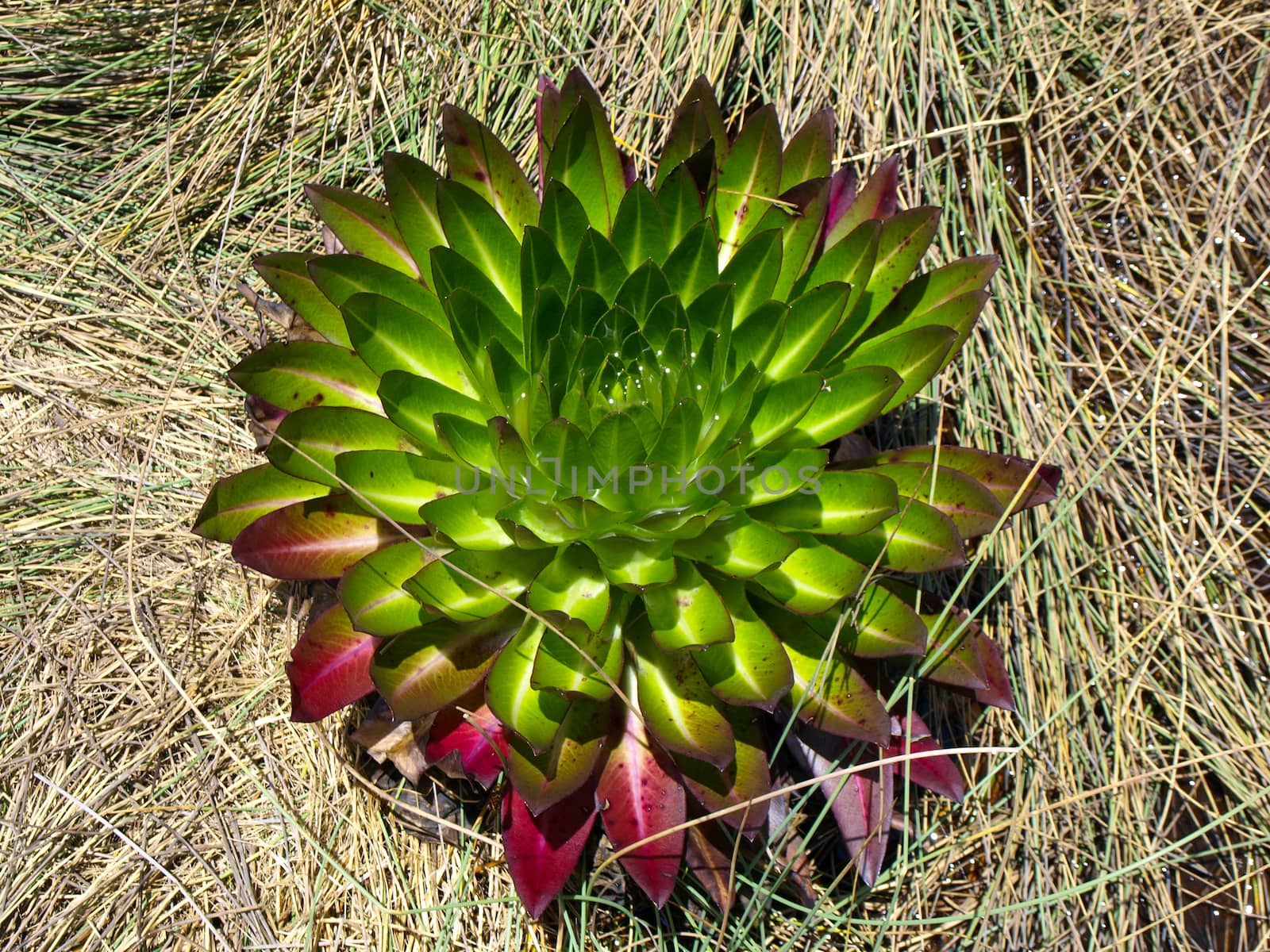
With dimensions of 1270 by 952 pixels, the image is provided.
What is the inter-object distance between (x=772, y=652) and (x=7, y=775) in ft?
5.17

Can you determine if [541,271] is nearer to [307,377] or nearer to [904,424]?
[307,377]

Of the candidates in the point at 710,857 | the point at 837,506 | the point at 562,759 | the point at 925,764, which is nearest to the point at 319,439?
the point at 562,759

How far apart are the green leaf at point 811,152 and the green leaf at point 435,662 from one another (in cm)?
101

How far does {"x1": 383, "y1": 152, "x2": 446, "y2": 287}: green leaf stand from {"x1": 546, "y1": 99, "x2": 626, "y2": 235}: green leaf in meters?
0.22

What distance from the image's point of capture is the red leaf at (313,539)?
5.23 feet

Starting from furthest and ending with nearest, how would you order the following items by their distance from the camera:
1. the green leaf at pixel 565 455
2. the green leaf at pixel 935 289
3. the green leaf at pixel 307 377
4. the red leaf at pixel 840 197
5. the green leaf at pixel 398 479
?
the red leaf at pixel 840 197, the green leaf at pixel 935 289, the green leaf at pixel 307 377, the green leaf at pixel 398 479, the green leaf at pixel 565 455

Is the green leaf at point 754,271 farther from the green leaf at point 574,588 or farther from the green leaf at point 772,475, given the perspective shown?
the green leaf at point 574,588

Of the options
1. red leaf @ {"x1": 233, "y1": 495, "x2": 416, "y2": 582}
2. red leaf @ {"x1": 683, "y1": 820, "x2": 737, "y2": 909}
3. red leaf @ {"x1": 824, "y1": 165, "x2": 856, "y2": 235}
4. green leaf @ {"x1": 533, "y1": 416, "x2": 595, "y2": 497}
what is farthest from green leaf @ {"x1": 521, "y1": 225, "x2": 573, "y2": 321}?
red leaf @ {"x1": 683, "y1": 820, "x2": 737, "y2": 909}

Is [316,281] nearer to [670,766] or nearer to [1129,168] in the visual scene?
[670,766]

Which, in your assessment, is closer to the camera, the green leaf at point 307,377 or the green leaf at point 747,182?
the green leaf at point 307,377

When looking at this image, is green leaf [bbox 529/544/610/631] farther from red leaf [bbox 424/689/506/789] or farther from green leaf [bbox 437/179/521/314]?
green leaf [bbox 437/179/521/314]

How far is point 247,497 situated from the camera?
A: 5.62ft

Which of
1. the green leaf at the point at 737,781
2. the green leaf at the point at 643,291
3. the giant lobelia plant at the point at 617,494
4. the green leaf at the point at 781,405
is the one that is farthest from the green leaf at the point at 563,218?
the green leaf at the point at 737,781

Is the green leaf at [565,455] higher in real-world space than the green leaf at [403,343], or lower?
lower
